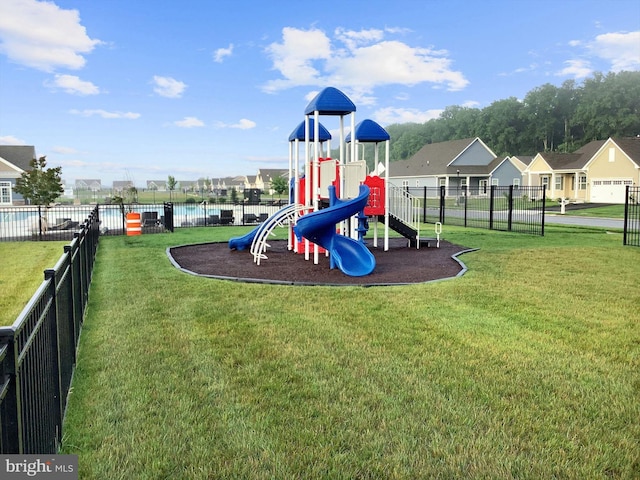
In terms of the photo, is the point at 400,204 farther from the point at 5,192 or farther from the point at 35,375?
the point at 5,192

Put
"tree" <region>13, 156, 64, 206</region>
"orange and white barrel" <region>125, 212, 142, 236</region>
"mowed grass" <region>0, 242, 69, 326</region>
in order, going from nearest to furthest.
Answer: "mowed grass" <region>0, 242, 69, 326</region> → "orange and white barrel" <region>125, 212, 142, 236</region> → "tree" <region>13, 156, 64, 206</region>

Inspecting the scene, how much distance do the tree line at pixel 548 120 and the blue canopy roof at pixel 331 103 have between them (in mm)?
79986

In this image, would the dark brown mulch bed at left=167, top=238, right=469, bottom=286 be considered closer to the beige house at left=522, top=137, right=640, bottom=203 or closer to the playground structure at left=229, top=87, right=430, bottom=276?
the playground structure at left=229, top=87, right=430, bottom=276

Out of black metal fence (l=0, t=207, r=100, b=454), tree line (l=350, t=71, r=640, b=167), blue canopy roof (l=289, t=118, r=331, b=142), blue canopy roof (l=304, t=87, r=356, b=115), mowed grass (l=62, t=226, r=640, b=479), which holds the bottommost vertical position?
mowed grass (l=62, t=226, r=640, b=479)

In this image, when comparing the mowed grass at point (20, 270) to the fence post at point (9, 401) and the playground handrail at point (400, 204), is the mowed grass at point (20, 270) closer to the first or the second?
the fence post at point (9, 401)

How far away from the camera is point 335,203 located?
12.3 m

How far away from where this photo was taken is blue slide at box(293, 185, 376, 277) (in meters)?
11.1

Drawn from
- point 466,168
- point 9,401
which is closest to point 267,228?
point 9,401

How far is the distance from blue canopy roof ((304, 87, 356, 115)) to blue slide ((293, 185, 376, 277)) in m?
1.99

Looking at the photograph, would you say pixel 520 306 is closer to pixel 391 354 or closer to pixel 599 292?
pixel 599 292

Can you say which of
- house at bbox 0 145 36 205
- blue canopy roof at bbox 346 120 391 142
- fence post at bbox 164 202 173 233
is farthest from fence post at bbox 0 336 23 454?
house at bbox 0 145 36 205

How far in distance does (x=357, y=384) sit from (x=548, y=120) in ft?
328

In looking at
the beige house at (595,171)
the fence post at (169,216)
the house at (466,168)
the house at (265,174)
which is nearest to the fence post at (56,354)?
the fence post at (169,216)

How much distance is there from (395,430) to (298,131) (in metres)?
12.5
